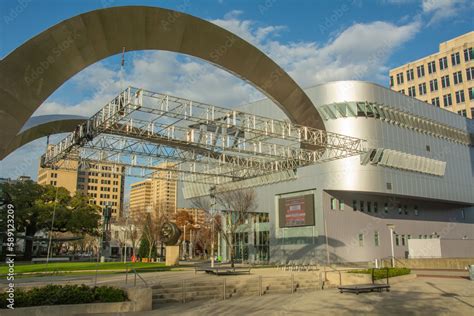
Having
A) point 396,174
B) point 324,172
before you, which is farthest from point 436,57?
point 324,172

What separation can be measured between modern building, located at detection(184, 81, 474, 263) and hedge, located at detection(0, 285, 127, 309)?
28.0 metres

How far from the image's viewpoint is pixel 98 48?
53.7ft

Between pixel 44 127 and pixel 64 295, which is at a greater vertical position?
Result: pixel 44 127

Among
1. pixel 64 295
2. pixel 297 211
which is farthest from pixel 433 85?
pixel 64 295

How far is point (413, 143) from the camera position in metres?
47.4

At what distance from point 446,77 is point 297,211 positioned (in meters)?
54.0

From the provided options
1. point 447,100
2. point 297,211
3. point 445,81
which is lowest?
point 297,211

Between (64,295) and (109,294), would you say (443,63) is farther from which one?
(64,295)

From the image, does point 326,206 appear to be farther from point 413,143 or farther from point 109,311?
point 109,311

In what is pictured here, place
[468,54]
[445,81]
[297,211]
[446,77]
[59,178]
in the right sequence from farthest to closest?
[59,178]
[445,81]
[446,77]
[468,54]
[297,211]

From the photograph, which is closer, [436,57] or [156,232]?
[156,232]

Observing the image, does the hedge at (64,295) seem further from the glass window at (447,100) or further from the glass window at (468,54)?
the glass window at (447,100)

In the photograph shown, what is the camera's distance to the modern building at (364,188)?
41.8 meters

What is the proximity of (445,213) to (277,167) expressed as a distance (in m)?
36.1
